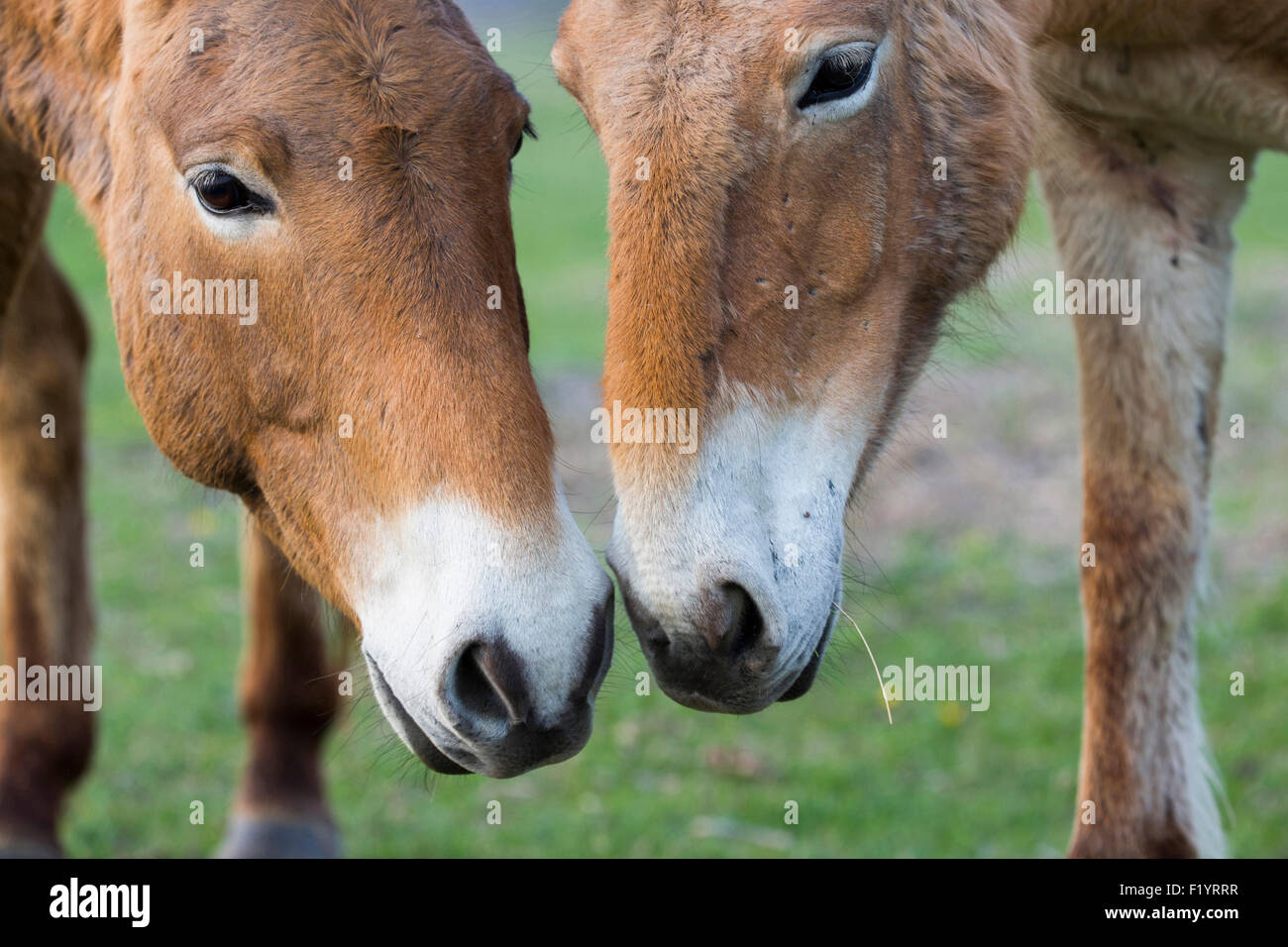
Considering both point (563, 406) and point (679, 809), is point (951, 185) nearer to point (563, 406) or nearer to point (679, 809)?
point (679, 809)

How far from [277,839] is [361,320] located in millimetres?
3009

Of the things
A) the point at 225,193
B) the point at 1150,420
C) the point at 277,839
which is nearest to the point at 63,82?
the point at 225,193

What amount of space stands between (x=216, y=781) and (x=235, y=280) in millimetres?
3764

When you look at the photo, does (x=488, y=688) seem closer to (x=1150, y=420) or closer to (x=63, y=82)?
(x=63, y=82)

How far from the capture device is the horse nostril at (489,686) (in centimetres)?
235

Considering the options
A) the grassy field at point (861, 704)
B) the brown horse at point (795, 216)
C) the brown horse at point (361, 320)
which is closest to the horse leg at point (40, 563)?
the grassy field at point (861, 704)

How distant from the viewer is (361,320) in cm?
261

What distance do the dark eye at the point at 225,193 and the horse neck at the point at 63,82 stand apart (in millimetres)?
531

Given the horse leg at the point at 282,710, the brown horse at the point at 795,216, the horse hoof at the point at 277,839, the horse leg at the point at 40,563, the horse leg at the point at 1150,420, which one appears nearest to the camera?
the brown horse at the point at 795,216

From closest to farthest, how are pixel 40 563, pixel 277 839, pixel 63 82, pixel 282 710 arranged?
pixel 63 82, pixel 40 563, pixel 277 839, pixel 282 710

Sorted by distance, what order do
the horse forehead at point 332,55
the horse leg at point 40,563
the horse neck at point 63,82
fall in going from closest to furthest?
the horse forehead at point 332,55 < the horse neck at point 63,82 < the horse leg at point 40,563

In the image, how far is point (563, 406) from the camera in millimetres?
10047

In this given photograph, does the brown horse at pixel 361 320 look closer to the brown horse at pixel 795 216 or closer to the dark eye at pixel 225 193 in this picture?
the dark eye at pixel 225 193
